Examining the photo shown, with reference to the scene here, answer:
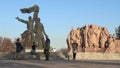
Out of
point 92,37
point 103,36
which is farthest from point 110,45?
point 92,37

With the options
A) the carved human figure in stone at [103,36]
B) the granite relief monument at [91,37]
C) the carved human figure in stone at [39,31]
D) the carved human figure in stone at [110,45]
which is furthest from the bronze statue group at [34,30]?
the carved human figure in stone at [103,36]

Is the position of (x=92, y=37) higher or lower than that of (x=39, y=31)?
higher

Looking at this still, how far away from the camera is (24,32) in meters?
39.2

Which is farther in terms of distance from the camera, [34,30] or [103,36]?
[103,36]

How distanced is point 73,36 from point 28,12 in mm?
43221

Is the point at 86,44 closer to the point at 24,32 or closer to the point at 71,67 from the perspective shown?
the point at 24,32

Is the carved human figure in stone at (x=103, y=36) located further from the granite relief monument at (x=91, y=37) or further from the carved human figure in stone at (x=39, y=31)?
the carved human figure in stone at (x=39, y=31)

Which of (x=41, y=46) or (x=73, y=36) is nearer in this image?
(x=41, y=46)

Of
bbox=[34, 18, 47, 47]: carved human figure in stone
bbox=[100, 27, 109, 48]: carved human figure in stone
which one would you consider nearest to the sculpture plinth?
bbox=[34, 18, 47, 47]: carved human figure in stone

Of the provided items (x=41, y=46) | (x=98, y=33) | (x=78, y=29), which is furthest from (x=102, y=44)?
(x=41, y=46)

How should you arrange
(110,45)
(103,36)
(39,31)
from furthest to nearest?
(103,36)
(110,45)
(39,31)

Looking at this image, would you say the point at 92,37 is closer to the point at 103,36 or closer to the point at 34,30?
the point at 103,36

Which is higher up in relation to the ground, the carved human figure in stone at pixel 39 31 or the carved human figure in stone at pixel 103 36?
the carved human figure in stone at pixel 103 36

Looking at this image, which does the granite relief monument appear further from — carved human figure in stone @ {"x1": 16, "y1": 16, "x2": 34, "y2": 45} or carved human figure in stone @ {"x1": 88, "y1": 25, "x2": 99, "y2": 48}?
carved human figure in stone @ {"x1": 16, "y1": 16, "x2": 34, "y2": 45}
